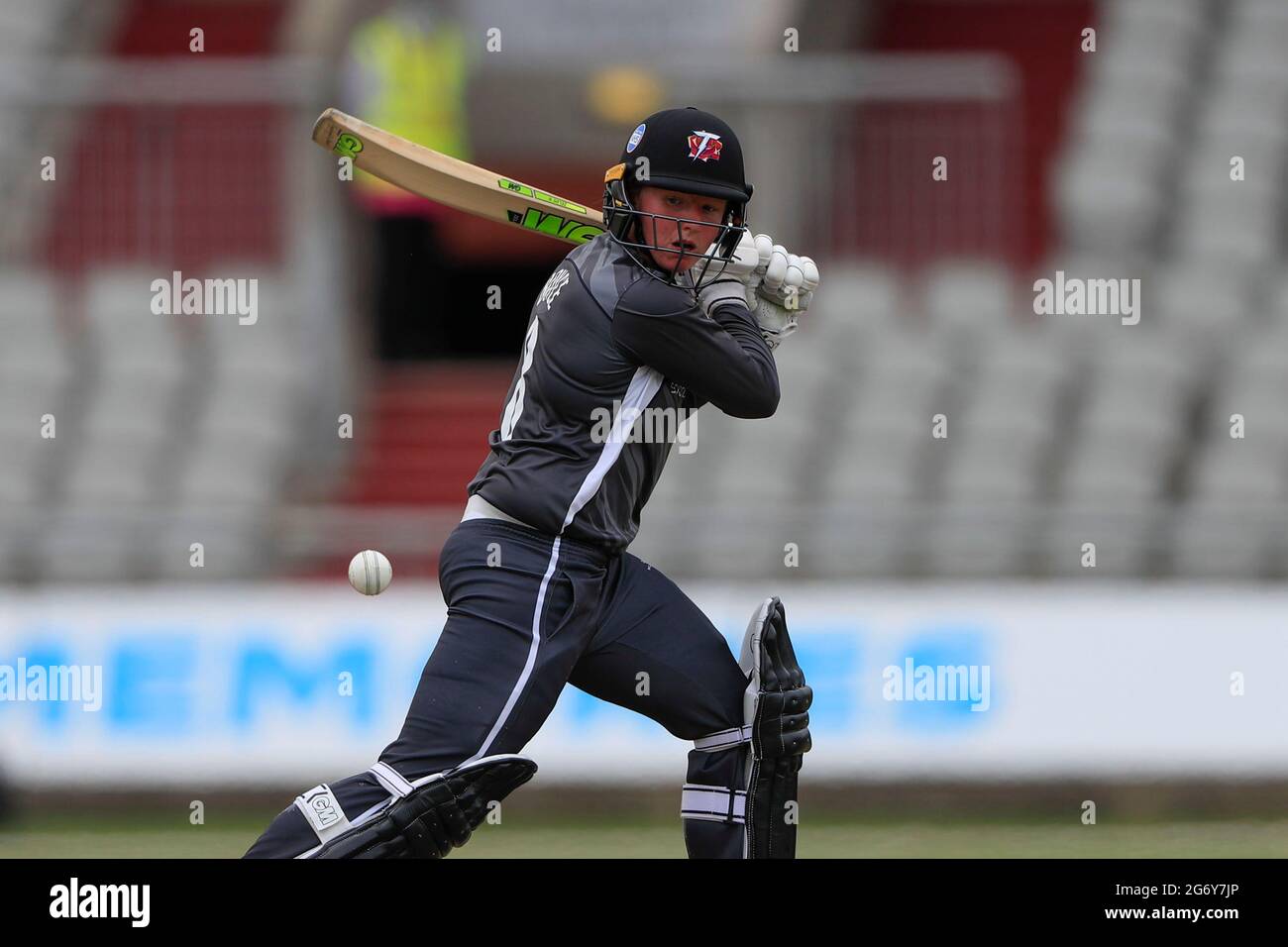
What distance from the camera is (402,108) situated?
1068 centimetres

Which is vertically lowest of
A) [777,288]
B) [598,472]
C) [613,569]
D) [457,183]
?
[613,569]

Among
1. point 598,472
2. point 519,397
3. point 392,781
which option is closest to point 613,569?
point 598,472

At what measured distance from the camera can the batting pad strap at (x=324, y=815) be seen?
4426 mm

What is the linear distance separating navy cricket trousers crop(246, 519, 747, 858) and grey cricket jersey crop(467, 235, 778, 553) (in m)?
0.10

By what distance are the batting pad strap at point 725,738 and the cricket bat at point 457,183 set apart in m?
1.25

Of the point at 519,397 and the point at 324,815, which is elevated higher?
the point at 519,397

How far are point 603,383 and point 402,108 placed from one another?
20.7ft

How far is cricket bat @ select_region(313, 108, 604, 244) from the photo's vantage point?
521 centimetres

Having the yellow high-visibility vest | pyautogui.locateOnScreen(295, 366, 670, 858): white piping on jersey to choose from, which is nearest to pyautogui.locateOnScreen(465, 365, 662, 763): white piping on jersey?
pyautogui.locateOnScreen(295, 366, 670, 858): white piping on jersey

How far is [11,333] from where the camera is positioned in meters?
10.3

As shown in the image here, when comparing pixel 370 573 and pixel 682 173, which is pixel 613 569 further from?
pixel 682 173

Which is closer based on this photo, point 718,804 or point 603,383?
A: point 603,383

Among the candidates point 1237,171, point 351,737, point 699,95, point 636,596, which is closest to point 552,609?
point 636,596

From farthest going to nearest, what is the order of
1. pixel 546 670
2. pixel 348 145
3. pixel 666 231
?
pixel 348 145
pixel 666 231
pixel 546 670
